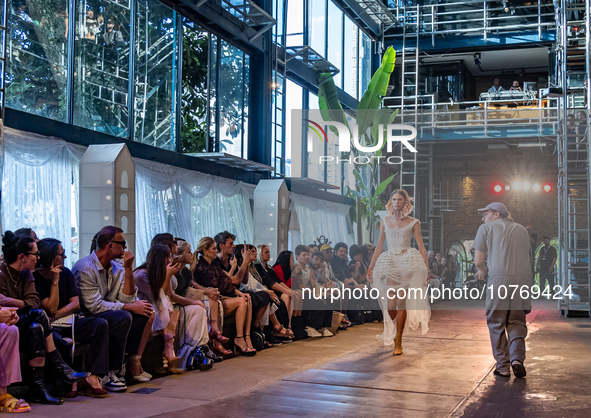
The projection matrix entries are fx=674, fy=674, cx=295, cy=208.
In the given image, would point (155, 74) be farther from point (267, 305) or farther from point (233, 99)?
point (267, 305)

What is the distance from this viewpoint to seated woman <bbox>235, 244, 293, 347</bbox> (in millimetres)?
7543

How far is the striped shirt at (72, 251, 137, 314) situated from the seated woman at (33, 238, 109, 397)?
0.13m

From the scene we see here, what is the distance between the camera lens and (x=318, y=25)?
16.5 m

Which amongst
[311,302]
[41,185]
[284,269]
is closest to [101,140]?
[41,185]

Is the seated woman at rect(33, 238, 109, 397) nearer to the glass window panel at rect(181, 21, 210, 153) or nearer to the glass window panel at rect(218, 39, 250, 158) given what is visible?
the glass window panel at rect(181, 21, 210, 153)

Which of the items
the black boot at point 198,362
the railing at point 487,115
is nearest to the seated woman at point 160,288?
the black boot at point 198,362

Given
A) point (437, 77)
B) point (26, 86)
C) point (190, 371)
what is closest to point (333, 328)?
point (190, 371)

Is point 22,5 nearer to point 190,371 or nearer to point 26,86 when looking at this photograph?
point 26,86

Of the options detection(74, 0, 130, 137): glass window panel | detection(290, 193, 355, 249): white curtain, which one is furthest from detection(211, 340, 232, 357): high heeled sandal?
detection(290, 193, 355, 249): white curtain

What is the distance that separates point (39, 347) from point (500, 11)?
19.1 metres

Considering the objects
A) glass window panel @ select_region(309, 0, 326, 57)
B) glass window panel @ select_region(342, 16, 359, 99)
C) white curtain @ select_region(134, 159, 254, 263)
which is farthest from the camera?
glass window panel @ select_region(342, 16, 359, 99)

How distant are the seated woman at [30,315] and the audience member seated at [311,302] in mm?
4187

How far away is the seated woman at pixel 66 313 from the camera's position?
4.92 m

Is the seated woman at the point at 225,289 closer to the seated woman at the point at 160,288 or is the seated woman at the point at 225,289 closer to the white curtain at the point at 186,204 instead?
the seated woman at the point at 160,288
